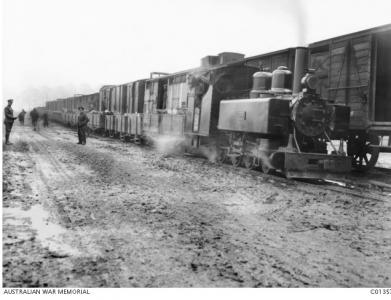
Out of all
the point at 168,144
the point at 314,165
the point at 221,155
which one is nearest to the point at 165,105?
the point at 168,144

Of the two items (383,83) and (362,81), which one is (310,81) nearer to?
(362,81)

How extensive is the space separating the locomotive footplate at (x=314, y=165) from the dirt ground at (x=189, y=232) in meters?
0.49

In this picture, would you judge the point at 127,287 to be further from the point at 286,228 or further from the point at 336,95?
the point at 336,95

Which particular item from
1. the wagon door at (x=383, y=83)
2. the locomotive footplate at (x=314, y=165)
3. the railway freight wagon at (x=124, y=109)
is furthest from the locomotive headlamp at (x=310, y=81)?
the railway freight wagon at (x=124, y=109)

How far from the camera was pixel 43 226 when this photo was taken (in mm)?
4715

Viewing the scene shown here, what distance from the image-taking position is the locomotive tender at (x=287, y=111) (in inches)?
360

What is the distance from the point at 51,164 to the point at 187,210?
5483 mm

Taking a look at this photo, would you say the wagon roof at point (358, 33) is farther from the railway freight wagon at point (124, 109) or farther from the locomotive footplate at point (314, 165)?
the railway freight wagon at point (124, 109)

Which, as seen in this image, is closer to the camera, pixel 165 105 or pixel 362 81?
pixel 362 81

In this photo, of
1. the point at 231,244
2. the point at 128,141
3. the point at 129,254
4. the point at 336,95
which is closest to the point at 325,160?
the point at 336,95

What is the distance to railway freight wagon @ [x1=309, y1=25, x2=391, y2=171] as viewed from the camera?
9.99 meters

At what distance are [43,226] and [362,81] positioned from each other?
28.2 feet

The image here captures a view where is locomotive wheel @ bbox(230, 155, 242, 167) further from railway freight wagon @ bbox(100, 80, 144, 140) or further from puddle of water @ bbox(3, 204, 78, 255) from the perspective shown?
railway freight wagon @ bbox(100, 80, 144, 140)

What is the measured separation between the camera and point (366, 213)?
19.7 feet
